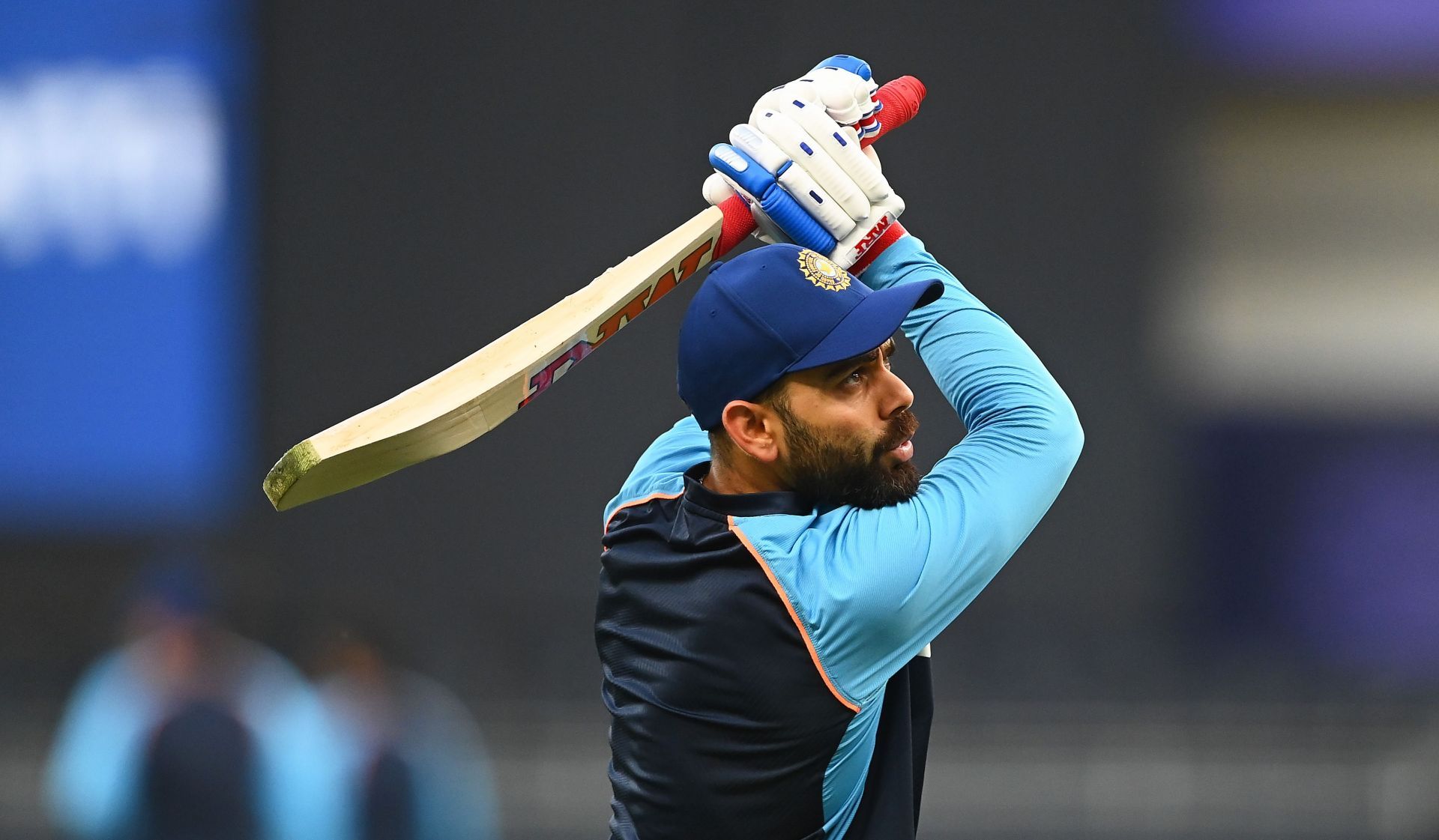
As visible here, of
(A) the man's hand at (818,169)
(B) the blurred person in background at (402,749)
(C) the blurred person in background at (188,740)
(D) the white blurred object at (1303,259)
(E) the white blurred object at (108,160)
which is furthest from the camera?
(D) the white blurred object at (1303,259)

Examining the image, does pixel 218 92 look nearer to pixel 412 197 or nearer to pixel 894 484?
pixel 412 197

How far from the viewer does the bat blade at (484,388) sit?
1.40 meters

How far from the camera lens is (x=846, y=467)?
141 cm

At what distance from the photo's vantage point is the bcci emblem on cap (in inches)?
55.5

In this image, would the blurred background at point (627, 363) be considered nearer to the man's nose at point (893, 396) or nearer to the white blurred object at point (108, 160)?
the white blurred object at point (108, 160)

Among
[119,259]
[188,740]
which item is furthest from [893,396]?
[119,259]

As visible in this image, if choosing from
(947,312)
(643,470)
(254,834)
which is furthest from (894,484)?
(254,834)

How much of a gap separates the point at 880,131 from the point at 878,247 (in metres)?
0.13

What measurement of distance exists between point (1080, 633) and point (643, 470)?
3101 millimetres

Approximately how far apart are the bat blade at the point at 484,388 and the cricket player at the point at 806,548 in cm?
15

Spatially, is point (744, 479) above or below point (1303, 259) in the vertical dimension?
below

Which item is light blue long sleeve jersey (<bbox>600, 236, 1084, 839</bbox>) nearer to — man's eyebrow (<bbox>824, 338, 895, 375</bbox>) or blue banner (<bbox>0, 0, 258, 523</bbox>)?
man's eyebrow (<bbox>824, 338, 895, 375</bbox>)

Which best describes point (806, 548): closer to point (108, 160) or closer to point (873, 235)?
point (873, 235)

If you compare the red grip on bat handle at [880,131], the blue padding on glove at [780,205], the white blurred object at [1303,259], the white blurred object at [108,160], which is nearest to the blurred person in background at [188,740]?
the white blurred object at [108,160]
